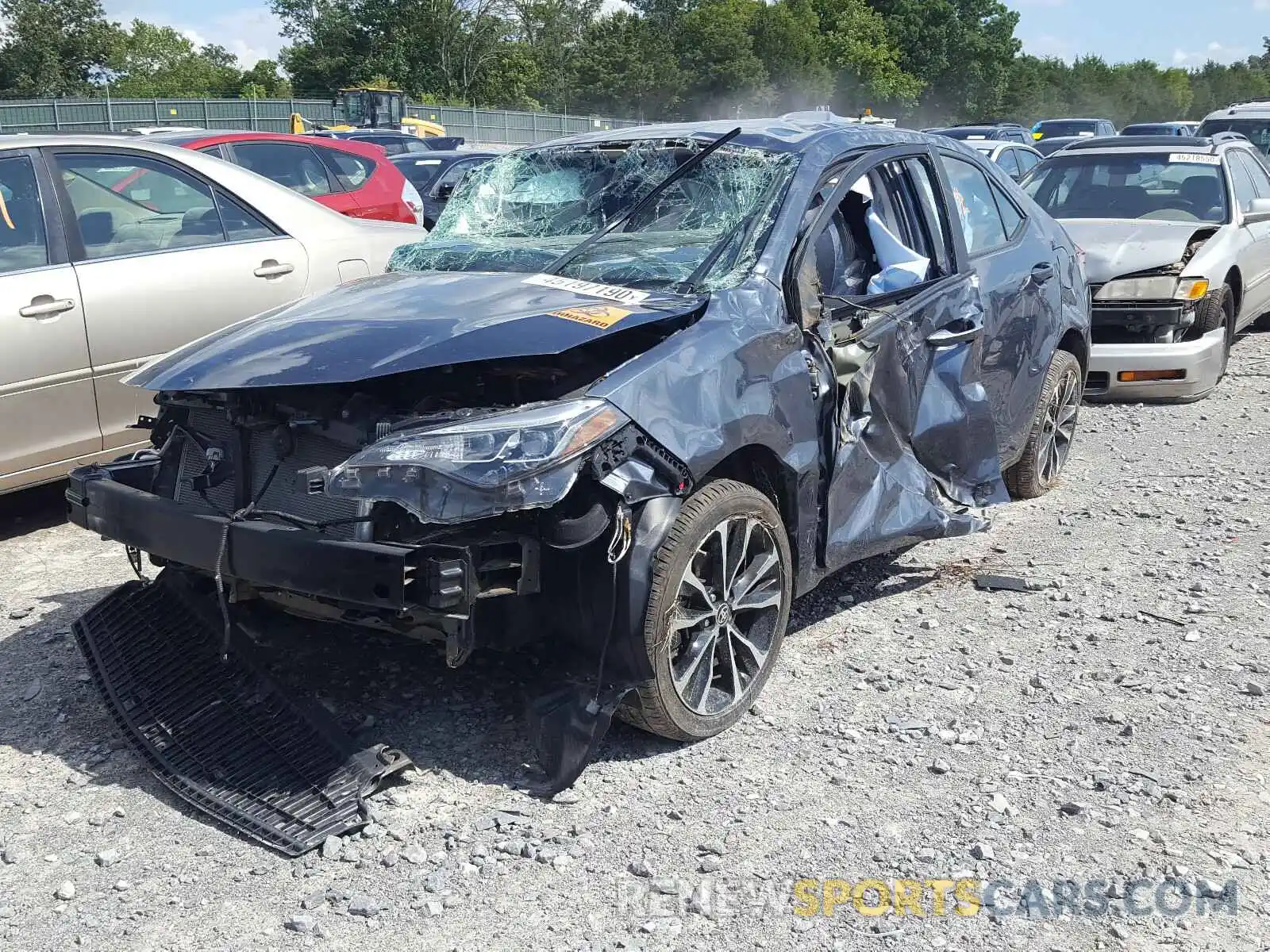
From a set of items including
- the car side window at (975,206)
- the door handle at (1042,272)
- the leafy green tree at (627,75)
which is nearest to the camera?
the car side window at (975,206)

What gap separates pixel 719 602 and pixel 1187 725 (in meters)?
1.53

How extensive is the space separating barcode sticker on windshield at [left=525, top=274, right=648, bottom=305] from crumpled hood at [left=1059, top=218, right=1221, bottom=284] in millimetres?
4996

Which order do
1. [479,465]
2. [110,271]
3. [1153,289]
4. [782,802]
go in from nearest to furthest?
1. [479,465]
2. [782,802]
3. [110,271]
4. [1153,289]

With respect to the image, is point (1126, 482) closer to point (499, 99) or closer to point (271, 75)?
point (499, 99)

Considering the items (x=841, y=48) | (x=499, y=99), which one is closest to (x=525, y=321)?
(x=499, y=99)

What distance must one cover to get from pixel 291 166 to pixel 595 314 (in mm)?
7193

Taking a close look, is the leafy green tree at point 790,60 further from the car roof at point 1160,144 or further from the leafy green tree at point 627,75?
the car roof at point 1160,144

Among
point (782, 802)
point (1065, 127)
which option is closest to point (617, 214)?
point (782, 802)

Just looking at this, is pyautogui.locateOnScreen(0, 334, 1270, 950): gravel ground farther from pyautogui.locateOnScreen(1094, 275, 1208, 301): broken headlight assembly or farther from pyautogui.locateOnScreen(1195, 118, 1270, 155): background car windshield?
pyautogui.locateOnScreen(1195, 118, 1270, 155): background car windshield

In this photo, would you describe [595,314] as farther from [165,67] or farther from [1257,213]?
[165,67]

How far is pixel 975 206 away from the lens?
17.9ft

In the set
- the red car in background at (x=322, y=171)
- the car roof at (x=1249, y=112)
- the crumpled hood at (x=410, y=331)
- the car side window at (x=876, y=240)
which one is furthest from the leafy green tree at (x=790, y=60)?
the crumpled hood at (x=410, y=331)

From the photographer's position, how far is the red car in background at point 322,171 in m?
9.66

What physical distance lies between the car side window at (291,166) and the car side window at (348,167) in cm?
10
